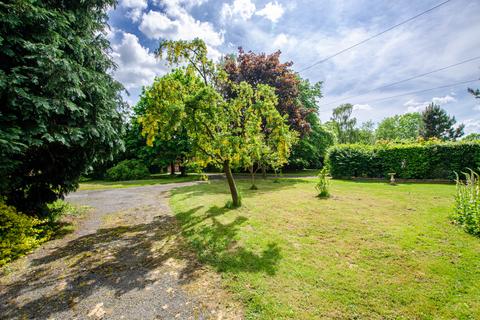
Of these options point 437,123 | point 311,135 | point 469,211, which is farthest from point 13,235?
point 437,123

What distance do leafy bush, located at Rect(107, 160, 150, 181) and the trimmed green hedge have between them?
18095 millimetres

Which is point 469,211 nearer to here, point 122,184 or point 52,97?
point 52,97

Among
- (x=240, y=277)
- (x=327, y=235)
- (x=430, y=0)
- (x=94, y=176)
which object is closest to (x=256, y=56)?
(x=430, y=0)

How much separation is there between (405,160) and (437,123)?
39.7m

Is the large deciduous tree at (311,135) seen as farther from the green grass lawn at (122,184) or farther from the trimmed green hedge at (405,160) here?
the green grass lawn at (122,184)

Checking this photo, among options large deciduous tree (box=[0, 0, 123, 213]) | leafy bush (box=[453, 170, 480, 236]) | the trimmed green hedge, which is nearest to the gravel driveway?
large deciduous tree (box=[0, 0, 123, 213])

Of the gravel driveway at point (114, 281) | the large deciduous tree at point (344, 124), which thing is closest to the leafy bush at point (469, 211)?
the gravel driveway at point (114, 281)

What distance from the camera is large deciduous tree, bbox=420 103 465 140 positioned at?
129 ft

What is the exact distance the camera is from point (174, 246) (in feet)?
15.5

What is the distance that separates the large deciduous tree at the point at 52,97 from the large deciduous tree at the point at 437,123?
2068 inches

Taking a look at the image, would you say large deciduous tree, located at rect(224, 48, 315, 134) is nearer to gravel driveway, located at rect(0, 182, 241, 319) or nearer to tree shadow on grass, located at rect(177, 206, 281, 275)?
tree shadow on grass, located at rect(177, 206, 281, 275)

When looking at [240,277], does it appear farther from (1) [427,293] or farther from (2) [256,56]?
(2) [256,56]

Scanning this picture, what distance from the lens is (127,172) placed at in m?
20.7

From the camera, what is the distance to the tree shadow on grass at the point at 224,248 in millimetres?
3615
